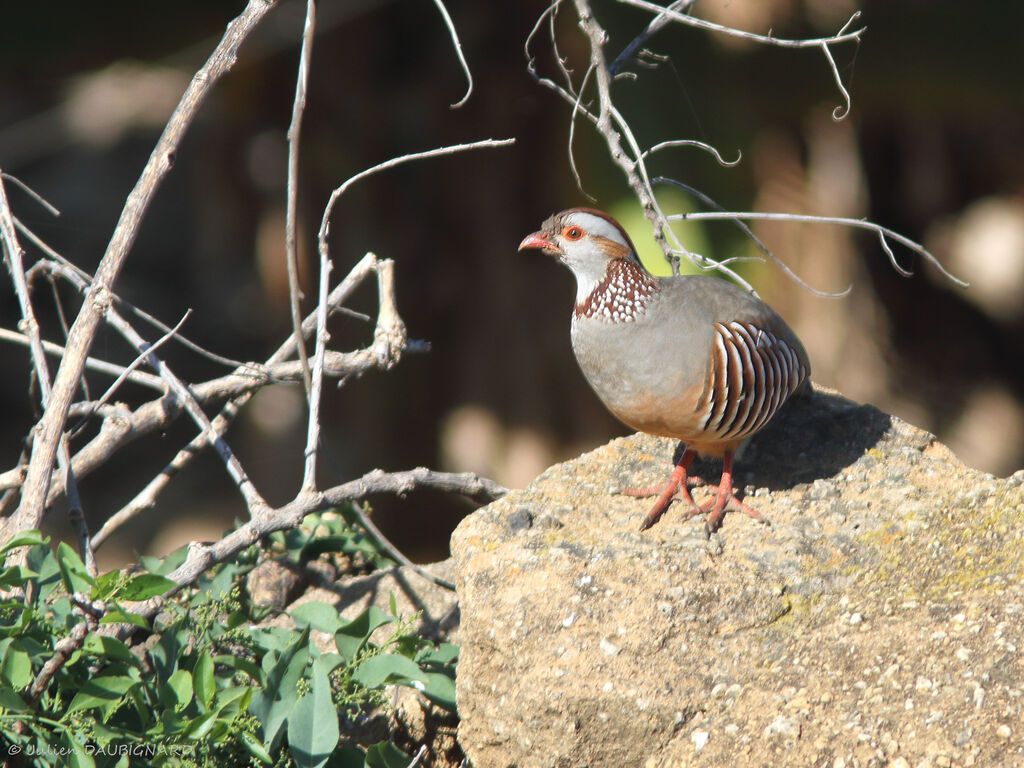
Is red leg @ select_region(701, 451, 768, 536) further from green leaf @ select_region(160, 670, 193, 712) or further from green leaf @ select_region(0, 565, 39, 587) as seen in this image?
green leaf @ select_region(0, 565, 39, 587)

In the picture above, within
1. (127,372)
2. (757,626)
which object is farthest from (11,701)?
(757,626)

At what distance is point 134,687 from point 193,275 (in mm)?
7742

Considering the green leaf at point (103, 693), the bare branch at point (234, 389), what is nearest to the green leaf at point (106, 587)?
the green leaf at point (103, 693)

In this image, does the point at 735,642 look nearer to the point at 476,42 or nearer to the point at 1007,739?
the point at 1007,739

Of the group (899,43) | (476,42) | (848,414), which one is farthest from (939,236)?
(848,414)

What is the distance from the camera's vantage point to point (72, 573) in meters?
2.31

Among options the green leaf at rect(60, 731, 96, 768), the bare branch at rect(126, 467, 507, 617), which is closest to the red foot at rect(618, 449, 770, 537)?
the bare branch at rect(126, 467, 507, 617)

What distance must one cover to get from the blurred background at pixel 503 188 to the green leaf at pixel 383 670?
3270 millimetres

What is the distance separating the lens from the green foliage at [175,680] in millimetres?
2129

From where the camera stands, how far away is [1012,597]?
7.86 ft

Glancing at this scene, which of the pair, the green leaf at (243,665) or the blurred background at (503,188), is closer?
the green leaf at (243,665)

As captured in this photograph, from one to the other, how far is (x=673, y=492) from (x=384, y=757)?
113 cm

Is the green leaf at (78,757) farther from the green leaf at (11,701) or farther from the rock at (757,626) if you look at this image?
the rock at (757,626)

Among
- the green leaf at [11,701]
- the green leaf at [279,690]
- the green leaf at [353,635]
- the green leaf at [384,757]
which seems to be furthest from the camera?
the green leaf at [353,635]
